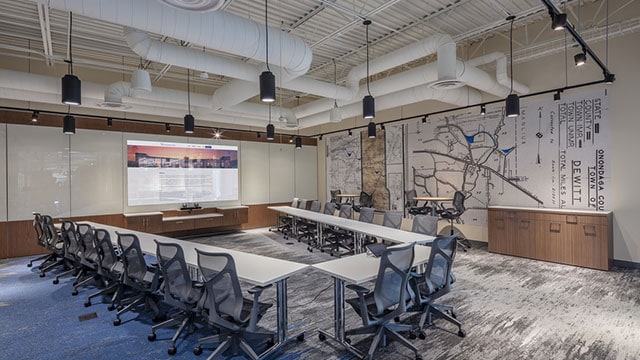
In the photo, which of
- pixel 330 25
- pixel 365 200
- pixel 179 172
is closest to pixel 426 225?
pixel 330 25

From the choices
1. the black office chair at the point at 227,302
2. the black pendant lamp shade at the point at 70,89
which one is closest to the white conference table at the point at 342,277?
the black office chair at the point at 227,302

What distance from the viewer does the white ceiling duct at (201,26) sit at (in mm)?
3059

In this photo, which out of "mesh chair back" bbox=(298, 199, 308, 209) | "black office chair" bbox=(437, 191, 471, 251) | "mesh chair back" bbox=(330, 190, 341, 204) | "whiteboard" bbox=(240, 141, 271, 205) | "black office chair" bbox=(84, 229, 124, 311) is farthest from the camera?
"mesh chair back" bbox=(330, 190, 341, 204)

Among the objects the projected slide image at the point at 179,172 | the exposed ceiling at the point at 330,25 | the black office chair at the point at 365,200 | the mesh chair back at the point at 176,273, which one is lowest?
the mesh chair back at the point at 176,273

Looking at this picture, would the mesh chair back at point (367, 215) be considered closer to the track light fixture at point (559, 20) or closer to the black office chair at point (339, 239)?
the black office chair at point (339, 239)

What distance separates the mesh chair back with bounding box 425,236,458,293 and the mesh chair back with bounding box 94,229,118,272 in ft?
13.0

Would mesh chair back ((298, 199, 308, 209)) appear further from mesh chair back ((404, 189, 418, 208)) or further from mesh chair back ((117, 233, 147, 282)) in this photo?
mesh chair back ((117, 233, 147, 282))

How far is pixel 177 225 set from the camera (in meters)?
8.41

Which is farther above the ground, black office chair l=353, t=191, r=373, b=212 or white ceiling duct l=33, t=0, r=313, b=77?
white ceiling duct l=33, t=0, r=313, b=77

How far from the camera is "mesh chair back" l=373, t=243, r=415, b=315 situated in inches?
106

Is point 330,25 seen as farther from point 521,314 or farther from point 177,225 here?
point 177,225

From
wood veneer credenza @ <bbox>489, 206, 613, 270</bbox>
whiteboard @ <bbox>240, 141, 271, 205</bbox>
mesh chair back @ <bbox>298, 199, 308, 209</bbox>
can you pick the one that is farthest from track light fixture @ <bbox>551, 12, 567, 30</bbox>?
whiteboard @ <bbox>240, 141, 271, 205</bbox>

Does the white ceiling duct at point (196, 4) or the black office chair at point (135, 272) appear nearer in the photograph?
the white ceiling duct at point (196, 4)

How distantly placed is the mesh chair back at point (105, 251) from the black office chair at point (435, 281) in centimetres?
383
